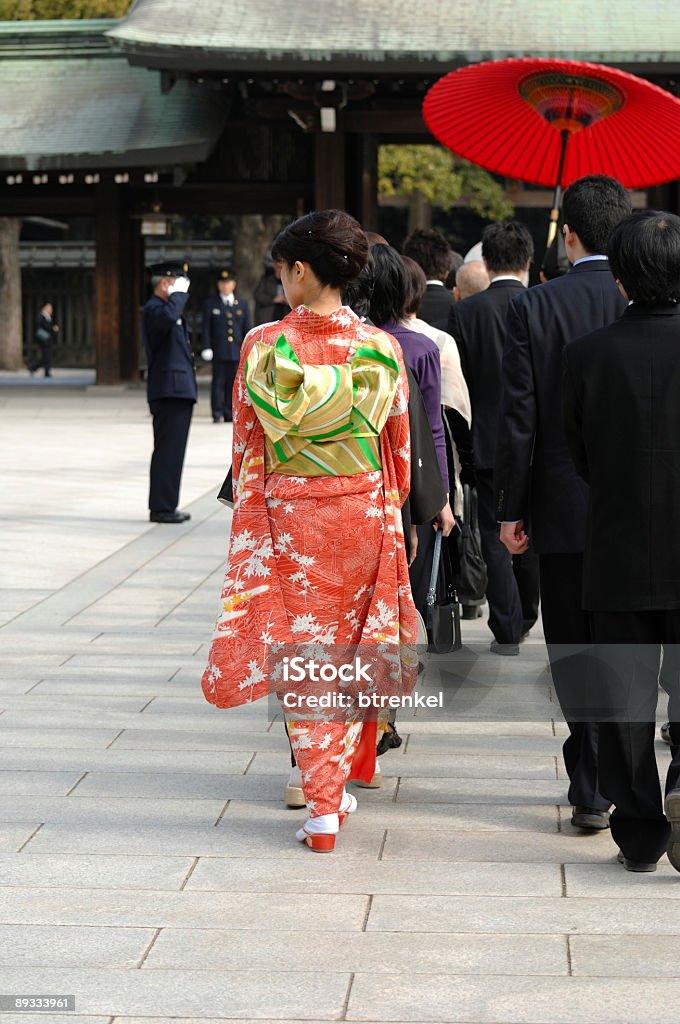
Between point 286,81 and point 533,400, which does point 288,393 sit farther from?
point 286,81

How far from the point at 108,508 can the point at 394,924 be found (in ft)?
24.6

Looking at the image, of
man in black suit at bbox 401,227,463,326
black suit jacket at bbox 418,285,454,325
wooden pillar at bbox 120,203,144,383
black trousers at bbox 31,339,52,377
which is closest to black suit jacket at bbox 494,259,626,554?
man in black suit at bbox 401,227,463,326

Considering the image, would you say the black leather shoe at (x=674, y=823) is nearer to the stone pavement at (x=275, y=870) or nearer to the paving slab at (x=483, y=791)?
the stone pavement at (x=275, y=870)

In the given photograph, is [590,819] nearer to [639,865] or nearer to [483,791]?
[639,865]

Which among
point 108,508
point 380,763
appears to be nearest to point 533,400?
point 380,763

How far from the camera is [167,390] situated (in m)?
9.67

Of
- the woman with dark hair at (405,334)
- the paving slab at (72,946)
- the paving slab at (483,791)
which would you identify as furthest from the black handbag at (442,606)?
the paving slab at (72,946)

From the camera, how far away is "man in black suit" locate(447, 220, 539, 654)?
6191 millimetres

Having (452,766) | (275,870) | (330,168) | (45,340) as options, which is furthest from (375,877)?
Result: (45,340)

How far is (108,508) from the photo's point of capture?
10.5 metres

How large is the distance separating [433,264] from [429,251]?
9 centimetres

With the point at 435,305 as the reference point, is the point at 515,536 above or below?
below

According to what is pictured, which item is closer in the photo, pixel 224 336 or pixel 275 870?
pixel 275 870

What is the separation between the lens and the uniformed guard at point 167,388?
31.6 feet
